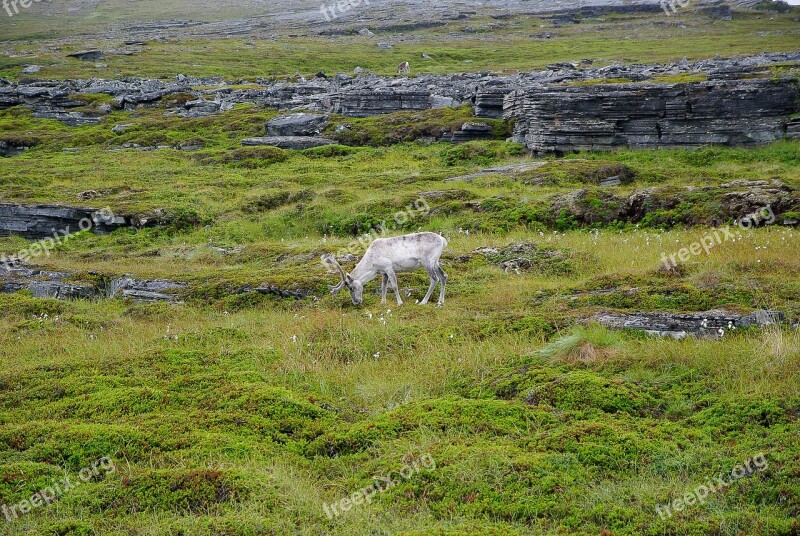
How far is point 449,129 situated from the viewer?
45.5 meters

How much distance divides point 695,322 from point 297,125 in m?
40.8

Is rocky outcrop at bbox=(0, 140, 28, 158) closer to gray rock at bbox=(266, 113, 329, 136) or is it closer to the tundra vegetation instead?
gray rock at bbox=(266, 113, 329, 136)

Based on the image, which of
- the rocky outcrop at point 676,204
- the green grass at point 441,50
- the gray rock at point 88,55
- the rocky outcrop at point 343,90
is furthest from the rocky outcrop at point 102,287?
the gray rock at point 88,55

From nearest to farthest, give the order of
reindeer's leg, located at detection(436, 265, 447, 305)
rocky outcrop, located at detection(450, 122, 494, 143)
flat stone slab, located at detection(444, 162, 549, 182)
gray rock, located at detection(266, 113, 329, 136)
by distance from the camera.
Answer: reindeer's leg, located at detection(436, 265, 447, 305) < flat stone slab, located at detection(444, 162, 549, 182) < rocky outcrop, located at detection(450, 122, 494, 143) < gray rock, located at detection(266, 113, 329, 136)

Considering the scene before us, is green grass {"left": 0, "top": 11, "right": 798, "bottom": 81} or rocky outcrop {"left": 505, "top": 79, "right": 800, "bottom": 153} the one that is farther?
green grass {"left": 0, "top": 11, "right": 798, "bottom": 81}

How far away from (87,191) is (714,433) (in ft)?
109

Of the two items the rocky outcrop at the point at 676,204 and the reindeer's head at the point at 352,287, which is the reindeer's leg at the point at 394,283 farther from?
the rocky outcrop at the point at 676,204

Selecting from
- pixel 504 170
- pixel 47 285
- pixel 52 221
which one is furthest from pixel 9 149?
pixel 504 170

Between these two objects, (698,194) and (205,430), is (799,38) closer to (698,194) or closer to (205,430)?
(698,194)

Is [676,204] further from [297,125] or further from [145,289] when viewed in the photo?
[297,125]

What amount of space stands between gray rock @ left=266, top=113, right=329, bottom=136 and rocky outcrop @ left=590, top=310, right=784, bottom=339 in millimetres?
39103

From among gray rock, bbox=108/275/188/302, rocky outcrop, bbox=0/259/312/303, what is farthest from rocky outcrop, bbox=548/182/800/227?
gray rock, bbox=108/275/188/302

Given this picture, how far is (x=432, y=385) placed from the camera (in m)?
11.6

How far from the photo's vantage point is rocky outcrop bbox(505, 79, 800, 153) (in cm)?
3622
